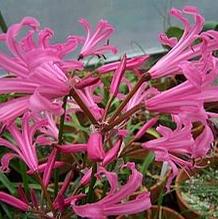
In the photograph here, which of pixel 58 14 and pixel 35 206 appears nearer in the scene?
pixel 35 206

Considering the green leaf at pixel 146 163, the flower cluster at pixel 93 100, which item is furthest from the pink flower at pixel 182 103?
the green leaf at pixel 146 163

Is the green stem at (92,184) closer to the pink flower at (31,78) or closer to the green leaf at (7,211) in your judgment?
the pink flower at (31,78)

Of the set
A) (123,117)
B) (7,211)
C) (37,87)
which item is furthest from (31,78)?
(7,211)

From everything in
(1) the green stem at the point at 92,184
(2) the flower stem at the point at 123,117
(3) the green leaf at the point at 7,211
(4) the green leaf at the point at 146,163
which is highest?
(2) the flower stem at the point at 123,117

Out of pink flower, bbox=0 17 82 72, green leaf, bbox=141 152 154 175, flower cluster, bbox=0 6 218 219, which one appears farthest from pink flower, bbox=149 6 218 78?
green leaf, bbox=141 152 154 175

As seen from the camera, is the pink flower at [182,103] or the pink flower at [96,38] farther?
the pink flower at [96,38]

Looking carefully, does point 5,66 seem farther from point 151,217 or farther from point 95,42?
point 151,217

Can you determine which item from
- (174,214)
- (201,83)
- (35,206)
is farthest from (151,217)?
(201,83)

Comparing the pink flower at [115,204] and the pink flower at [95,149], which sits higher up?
the pink flower at [95,149]

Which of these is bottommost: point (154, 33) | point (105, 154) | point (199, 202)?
point (199, 202)

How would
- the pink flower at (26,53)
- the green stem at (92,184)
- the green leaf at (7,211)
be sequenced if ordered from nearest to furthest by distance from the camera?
the pink flower at (26,53) → the green stem at (92,184) → the green leaf at (7,211)

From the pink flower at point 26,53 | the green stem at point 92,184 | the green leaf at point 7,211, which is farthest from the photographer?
the green leaf at point 7,211
